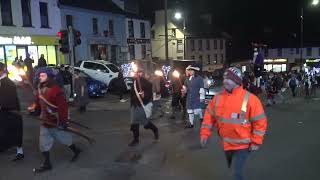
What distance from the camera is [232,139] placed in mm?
5586

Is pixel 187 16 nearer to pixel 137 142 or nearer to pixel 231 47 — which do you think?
pixel 231 47

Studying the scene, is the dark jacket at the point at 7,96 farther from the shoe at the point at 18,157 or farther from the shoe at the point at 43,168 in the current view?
the shoe at the point at 43,168

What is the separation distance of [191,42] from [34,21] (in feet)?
102

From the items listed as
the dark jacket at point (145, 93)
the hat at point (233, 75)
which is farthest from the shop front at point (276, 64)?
the hat at point (233, 75)

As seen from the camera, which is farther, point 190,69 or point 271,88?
point 271,88

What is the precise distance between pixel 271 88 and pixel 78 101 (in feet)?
35.4

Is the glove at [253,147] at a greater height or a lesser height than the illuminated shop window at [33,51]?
lesser

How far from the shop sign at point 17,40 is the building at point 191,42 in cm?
2082

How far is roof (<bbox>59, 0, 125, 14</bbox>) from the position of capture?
35.5 meters

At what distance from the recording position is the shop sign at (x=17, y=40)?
93.2 ft

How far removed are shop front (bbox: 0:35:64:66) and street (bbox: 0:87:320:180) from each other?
16.6 metres

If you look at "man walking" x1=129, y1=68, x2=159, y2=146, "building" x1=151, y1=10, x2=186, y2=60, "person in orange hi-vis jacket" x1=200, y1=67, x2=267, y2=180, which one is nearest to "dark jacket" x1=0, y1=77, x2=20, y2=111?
"man walking" x1=129, y1=68, x2=159, y2=146

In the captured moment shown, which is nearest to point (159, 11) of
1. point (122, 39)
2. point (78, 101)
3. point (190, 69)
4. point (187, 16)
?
point (187, 16)

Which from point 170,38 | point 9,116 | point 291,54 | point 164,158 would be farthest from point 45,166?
point 291,54
